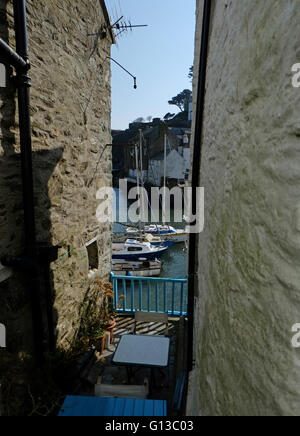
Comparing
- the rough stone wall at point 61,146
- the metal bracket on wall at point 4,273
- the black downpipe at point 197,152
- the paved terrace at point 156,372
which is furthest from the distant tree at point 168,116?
the metal bracket on wall at point 4,273

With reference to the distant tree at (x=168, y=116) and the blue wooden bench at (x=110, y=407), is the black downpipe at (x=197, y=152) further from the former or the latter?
the distant tree at (x=168, y=116)

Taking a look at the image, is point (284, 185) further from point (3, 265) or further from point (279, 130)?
point (3, 265)

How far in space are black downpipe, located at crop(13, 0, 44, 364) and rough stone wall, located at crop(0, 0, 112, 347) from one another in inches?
3.4

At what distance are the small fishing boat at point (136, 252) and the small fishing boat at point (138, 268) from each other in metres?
0.37

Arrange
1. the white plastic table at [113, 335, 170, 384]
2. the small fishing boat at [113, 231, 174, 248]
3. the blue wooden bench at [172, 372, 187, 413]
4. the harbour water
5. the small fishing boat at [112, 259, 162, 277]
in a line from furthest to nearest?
the small fishing boat at [113, 231, 174, 248] → the harbour water → the small fishing boat at [112, 259, 162, 277] → the white plastic table at [113, 335, 170, 384] → the blue wooden bench at [172, 372, 187, 413]

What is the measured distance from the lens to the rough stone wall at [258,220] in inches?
39.3

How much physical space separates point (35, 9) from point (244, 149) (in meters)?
3.52

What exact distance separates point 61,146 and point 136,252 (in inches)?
485

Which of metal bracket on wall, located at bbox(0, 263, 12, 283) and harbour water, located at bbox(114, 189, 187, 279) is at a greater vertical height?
metal bracket on wall, located at bbox(0, 263, 12, 283)

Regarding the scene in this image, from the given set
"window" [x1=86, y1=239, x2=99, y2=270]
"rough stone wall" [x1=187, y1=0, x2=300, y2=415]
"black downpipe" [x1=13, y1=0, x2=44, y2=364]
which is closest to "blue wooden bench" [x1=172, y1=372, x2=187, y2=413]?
"rough stone wall" [x1=187, y1=0, x2=300, y2=415]

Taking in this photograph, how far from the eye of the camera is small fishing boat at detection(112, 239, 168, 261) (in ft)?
51.6

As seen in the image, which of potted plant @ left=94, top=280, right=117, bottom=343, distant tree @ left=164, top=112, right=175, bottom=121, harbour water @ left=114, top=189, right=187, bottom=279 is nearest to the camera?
potted plant @ left=94, top=280, right=117, bottom=343

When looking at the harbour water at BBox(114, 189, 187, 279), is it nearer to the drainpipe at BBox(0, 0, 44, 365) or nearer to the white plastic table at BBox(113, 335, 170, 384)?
the white plastic table at BBox(113, 335, 170, 384)

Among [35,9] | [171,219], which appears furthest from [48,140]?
[171,219]
